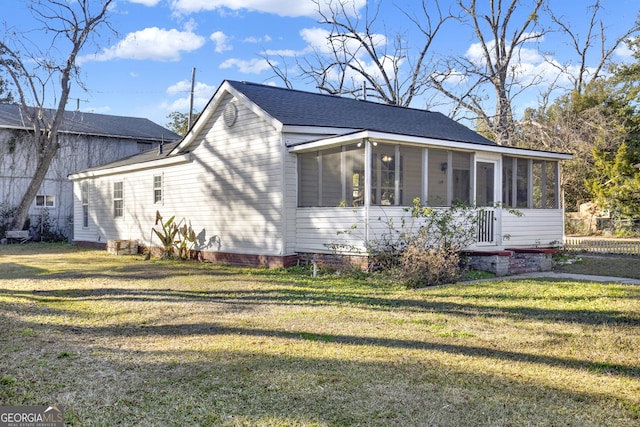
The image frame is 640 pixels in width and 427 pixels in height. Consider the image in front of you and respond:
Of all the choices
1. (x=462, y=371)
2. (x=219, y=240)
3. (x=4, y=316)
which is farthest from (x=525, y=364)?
(x=219, y=240)

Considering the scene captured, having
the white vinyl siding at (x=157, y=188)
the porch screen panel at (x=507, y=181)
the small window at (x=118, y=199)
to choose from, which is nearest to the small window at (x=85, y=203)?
the small window at (x=118, y=199)

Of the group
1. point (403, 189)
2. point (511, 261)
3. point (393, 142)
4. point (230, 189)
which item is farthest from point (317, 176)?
point (511, 261)

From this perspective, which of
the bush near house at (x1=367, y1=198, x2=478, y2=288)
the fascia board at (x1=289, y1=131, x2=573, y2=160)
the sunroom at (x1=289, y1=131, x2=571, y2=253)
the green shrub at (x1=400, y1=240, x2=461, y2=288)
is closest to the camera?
the green shrub at (x1=400, y1=240, x2=461, y2=288)

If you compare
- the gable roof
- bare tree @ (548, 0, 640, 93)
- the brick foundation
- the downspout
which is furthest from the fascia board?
bare tree @ (548, 0, 640, 93)

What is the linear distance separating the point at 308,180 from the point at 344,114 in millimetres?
3060

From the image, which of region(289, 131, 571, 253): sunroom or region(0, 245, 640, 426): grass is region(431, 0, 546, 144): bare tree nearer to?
region(289, 131, 571, 253): sunroom

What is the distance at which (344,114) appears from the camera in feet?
46.5

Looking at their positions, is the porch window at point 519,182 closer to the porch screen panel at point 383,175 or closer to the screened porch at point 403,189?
the screened porch at point 403,189

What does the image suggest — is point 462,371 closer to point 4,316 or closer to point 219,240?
point 4,316

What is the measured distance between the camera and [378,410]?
360 centimetres

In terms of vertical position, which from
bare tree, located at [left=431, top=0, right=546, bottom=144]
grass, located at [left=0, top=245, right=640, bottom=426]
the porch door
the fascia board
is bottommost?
grass, located at [left=0, top=245, right=640, bottom=426]

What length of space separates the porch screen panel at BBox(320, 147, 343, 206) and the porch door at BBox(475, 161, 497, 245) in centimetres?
356

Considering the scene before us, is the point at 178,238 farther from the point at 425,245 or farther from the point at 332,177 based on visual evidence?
the point at 425,245

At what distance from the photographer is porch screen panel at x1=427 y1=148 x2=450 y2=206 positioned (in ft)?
39.3
